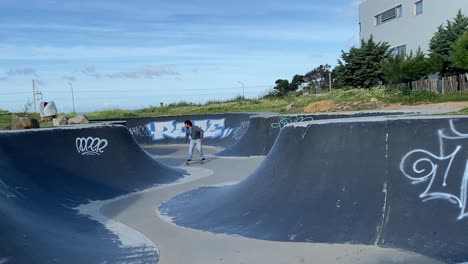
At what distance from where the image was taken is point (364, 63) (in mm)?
36906

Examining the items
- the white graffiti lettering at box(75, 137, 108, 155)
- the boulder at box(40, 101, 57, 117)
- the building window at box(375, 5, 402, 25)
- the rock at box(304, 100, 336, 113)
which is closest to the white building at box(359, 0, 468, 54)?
the building window at box(375, 5, 402, 25)

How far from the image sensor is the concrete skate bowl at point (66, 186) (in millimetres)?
5625

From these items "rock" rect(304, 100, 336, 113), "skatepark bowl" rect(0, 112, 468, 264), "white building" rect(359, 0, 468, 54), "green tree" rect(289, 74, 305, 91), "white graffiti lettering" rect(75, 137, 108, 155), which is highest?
"white building" rect(359, 0, 468, 54)

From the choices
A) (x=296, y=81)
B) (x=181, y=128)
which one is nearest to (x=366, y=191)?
(x=181, y=128)

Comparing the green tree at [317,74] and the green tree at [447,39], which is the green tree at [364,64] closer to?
the green tree at [447,39]

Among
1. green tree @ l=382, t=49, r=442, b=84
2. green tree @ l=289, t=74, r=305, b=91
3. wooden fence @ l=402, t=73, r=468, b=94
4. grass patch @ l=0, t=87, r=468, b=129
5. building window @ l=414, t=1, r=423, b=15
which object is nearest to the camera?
grass patch @ l=0, t=87, r=468, b=129

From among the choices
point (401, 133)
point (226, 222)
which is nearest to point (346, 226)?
point (401, 133)

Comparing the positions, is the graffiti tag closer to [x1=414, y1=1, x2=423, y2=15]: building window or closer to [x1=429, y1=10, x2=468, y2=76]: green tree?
[x1=429, y1=10, x2=468, y2=76]: green tree

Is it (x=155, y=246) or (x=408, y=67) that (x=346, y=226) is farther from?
(x=408, y=67)

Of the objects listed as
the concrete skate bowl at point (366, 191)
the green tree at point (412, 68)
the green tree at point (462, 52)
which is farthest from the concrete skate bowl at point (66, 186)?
the green tree at point (412, 68)

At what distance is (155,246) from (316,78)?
74313 millimetres

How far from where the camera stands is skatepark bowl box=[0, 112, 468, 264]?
543 cm

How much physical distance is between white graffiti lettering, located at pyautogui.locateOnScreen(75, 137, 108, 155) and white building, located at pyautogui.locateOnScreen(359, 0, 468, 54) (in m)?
26.6

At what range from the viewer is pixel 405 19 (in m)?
36.9
